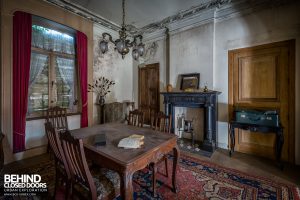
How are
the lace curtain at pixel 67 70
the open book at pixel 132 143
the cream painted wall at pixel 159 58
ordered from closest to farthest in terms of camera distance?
the open book at pixel 132 143
the lace curtain at pixel 67 70
the cream painted wall at pixel 159 58

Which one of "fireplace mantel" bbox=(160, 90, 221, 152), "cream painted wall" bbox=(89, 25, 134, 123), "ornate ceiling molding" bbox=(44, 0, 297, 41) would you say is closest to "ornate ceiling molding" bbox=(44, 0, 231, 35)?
"ornate ceiling molding" bbox=(44, 0, 297, 41)

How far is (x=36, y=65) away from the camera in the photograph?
3.09 m

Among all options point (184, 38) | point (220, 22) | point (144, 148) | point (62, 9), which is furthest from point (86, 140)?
point (220, 22)

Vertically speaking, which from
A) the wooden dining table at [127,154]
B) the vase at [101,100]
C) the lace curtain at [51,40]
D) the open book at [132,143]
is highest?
the lace curtain at [51,40]

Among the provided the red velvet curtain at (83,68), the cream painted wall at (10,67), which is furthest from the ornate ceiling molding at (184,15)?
the cream painted wall at (10,67)

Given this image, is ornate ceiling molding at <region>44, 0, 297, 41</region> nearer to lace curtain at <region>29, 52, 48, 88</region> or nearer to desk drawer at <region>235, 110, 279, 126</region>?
lace curtain at <region>29, 52, 48, 88</region>

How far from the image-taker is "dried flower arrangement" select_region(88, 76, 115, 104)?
13.7 ft

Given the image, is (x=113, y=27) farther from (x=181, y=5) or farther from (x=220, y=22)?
(x=220, y=22)

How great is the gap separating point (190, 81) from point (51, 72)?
3.28 m

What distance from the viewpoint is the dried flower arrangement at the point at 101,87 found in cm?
417

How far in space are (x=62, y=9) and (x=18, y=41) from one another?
4.00ft

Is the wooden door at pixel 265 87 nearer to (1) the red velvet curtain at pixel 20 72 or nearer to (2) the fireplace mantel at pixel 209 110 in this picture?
(2) the fireplace mantel at pixel 209 110

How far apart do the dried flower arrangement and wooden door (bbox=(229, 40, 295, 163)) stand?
10.9 ft

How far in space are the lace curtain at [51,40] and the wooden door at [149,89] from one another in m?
2.23
